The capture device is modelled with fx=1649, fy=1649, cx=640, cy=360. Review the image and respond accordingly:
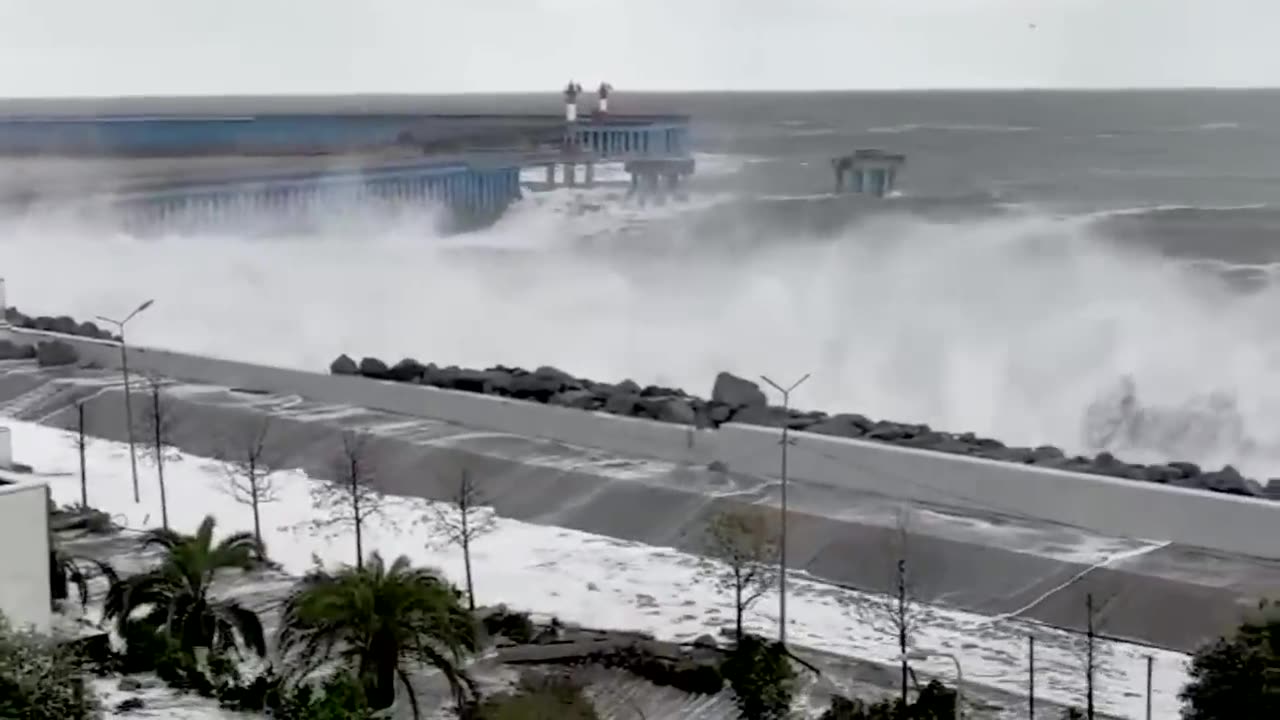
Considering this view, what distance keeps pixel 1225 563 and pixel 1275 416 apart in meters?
12.6

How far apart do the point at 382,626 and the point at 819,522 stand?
603 cm

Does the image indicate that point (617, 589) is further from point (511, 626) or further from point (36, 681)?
point (36, 681)

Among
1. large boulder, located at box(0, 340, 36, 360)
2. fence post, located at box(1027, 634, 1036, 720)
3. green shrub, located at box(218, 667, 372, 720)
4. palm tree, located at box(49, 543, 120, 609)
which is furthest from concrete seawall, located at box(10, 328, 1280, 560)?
green shrub, located at box(218, 667, 372, 720)

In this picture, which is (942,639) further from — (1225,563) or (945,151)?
(945,151)

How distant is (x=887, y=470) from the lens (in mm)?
16078

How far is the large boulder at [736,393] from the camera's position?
68.9 ft

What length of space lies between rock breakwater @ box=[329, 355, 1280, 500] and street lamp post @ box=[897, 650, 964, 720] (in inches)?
218

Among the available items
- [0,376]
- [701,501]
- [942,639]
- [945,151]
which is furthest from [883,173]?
[942,639]

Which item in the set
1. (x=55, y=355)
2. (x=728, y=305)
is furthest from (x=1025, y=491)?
(x=728, y=305)

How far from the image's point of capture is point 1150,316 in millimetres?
31859

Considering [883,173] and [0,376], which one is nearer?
[0,376]

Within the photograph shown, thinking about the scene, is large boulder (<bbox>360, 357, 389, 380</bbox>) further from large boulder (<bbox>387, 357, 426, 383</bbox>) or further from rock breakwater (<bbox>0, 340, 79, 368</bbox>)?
rock breakwater (<bbox>0, 340, 79, 368</bbox>)

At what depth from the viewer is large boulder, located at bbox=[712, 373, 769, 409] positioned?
68.9ft

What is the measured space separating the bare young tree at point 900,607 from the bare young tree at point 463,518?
3189mm
